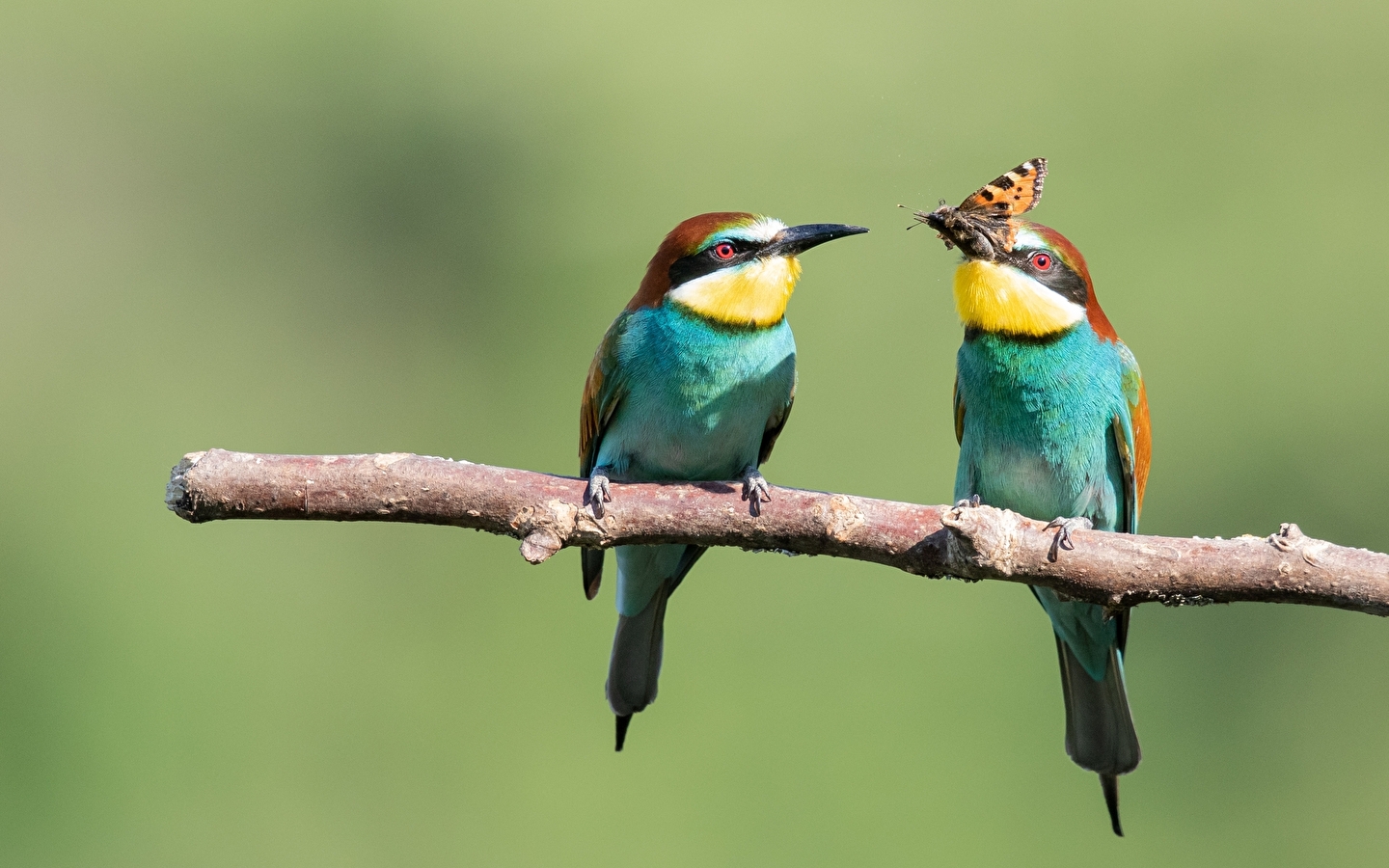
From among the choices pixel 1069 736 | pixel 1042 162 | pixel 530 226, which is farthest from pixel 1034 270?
pixel 530 226

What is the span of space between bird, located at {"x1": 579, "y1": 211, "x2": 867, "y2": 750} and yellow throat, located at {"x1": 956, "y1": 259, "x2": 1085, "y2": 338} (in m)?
0.22

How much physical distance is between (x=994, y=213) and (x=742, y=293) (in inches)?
16.0

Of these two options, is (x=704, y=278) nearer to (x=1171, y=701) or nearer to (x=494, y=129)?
(x=1171, y=701)

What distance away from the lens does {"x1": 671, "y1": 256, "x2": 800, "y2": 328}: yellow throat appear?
2.03 m

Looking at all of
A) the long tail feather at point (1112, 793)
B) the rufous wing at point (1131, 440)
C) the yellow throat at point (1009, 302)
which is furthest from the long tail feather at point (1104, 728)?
the yellow throat at point (1009, 302)

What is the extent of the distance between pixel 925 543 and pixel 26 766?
3.64 m

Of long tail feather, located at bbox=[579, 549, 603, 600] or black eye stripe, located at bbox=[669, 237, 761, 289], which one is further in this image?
long tail feather, located at bbox=[579, 549, 603, 600]

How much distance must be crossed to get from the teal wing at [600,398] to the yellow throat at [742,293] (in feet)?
0.51

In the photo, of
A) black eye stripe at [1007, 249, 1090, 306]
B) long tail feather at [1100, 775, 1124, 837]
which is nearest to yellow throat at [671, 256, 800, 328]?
black eye stripe at [1007, 249, 1090, 306]

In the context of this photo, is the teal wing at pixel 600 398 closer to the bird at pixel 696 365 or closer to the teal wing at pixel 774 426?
the bird at pixel 696 365

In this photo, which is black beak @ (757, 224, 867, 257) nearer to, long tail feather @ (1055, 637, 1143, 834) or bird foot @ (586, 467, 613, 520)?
bird foot @ (586, 467, 613, 520)

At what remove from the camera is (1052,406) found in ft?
6.47

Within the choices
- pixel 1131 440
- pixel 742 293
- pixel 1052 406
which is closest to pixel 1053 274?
pixel 1052 406

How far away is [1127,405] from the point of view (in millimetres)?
2045
